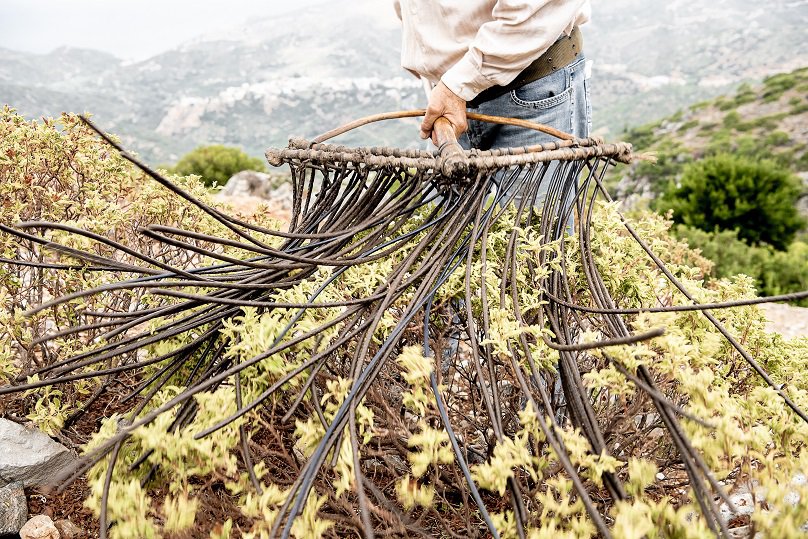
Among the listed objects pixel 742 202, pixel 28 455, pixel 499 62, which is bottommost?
pixel 742 202

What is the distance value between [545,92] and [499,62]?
0.26 metres

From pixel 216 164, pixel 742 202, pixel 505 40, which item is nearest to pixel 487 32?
pixel 505 40

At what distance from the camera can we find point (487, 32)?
1.52 m

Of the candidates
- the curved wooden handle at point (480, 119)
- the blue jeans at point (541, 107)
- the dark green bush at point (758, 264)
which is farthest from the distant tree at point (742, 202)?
the curved wooden handle at point (480, 119)

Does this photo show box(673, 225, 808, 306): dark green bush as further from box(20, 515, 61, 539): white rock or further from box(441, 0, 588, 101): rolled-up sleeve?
box(20, 515, 61, 539): white rock

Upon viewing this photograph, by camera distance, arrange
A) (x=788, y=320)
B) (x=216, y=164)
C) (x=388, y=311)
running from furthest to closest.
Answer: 1. (x=216, y=164)
2. (x=788, y=320)
3. (x=388, y=311)

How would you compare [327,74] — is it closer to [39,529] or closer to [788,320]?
[788,320]

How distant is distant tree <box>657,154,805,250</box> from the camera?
8.24 m

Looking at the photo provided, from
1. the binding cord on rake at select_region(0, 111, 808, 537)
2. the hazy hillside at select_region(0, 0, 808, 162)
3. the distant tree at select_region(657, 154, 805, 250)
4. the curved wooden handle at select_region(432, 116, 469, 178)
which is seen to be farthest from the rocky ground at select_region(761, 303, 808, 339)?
the hazy hillside at select_region(0, 0, 808, 162)

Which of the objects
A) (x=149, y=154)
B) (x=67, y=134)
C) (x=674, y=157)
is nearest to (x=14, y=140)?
(x=67, y=134)

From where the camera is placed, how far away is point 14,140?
1.77 metres

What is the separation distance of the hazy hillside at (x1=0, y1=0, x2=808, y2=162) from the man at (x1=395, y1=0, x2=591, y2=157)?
5113 cm

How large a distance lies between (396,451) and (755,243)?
9.65 m

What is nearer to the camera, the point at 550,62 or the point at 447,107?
the point at 447,107
